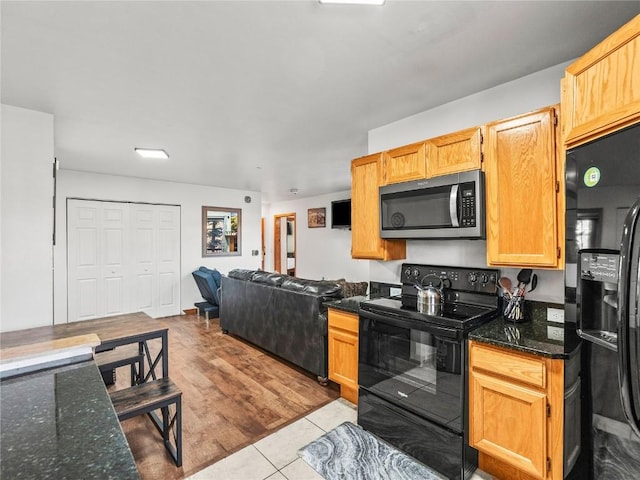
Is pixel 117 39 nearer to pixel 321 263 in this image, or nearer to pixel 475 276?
pixel 475 276

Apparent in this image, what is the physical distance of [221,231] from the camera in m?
6.71

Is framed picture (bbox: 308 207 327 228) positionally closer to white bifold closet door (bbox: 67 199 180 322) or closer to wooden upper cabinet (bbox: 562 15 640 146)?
white bifold closet door (bbox: 67 199 180 322)

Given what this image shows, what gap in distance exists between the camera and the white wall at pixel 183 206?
484cm

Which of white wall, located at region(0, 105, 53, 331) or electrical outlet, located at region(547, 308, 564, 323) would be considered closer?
electrical outlet, located at region(547, 308, 564, 323)

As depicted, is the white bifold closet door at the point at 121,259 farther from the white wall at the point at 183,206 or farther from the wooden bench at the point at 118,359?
the wooden bench at the point at 118,359

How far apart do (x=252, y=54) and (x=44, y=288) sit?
8.07ft

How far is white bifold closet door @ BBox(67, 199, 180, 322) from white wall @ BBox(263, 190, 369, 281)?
338cm

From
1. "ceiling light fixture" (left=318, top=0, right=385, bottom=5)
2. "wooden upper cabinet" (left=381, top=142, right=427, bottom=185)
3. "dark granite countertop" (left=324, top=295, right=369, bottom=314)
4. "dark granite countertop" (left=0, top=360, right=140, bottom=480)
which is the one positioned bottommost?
"dark granite countertop" (left=324, top=295, right=369, bottom=314)

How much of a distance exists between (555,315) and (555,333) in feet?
0.83

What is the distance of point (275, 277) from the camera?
12.0ft

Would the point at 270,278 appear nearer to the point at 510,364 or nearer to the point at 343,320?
the point at 343,320

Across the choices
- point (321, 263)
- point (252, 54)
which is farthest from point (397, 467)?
point (321, 263)

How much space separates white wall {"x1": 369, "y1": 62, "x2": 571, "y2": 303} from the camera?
79.8 inches

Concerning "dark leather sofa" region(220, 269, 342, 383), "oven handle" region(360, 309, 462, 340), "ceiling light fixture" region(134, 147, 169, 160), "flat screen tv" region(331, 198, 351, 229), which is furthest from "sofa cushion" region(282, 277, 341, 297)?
"flat screen tv" region(331, 198, 351, 229)
